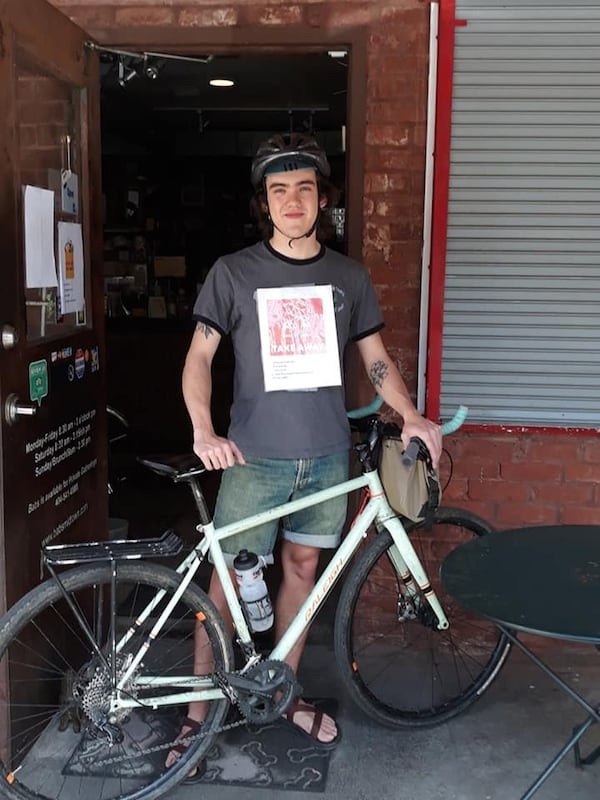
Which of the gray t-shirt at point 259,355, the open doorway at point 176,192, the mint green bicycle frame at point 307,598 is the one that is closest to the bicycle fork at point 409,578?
the mint green bicycle frame at point 307,598

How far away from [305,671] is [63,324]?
1589 mm

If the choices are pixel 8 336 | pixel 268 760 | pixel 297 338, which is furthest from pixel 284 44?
pixel 268 760

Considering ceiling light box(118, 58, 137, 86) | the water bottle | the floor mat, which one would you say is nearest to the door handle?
the water bottle

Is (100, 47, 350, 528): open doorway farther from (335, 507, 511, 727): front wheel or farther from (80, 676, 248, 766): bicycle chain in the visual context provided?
(80, 676, 248, 766): bicycle chain

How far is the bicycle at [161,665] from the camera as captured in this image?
2.46 meters

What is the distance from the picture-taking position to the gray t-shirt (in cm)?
263

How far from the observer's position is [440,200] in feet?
10.4

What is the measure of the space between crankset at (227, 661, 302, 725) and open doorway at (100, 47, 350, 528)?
278cm

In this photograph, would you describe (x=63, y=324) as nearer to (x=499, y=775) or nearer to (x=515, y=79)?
(x=515, y=79)

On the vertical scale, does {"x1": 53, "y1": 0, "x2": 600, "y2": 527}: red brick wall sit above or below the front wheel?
above

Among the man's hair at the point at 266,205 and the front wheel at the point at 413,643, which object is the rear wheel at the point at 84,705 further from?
the man's hair at the point at 266,205

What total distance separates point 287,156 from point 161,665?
76.2 inches

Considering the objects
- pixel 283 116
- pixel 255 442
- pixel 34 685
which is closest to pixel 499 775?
pixel 255 442

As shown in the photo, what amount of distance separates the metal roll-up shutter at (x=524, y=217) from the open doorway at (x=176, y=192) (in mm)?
2312
